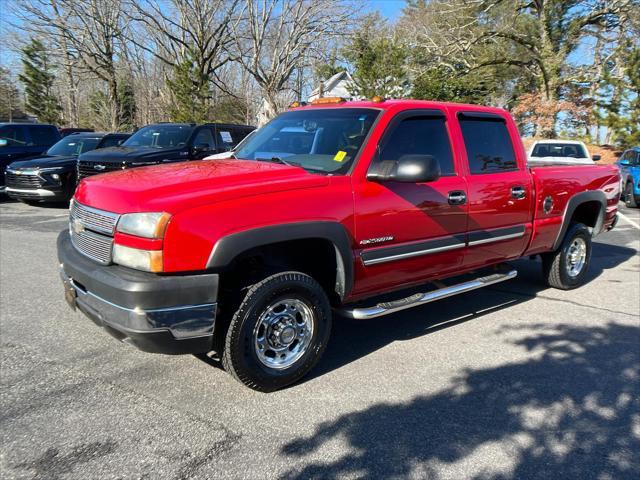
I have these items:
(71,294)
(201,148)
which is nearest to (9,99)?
(201,148)

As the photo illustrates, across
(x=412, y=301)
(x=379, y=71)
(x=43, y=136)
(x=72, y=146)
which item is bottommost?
(x=412, y=301)

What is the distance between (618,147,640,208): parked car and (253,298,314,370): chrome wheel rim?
1360 centimetres

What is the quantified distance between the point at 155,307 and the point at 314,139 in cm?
197

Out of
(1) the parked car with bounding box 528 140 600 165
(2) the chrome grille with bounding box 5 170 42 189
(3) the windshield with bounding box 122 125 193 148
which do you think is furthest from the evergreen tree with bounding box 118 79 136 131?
(1) the parked car with bounding box 528 140 600 165

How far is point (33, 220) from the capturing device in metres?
10.4

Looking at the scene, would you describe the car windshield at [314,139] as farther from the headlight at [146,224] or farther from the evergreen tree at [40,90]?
the evergreen tree at [40,90]

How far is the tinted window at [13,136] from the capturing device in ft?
44.1

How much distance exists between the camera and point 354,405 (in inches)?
130

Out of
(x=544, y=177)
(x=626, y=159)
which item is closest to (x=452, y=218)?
(x=544, y=177)

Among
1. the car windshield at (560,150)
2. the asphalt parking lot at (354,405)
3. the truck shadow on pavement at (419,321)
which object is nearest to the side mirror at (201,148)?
the asphalt parking lot at (354,405)

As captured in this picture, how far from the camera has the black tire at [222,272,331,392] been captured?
324cm

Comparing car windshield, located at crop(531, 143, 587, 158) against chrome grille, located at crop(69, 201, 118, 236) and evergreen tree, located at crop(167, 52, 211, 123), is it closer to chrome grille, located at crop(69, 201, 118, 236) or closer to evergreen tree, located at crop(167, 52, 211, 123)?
chrome grille, located at crop(69, 201, 118, 236)

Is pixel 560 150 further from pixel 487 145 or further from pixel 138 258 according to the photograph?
pixel 138 258

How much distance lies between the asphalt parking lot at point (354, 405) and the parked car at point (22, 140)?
995cm
